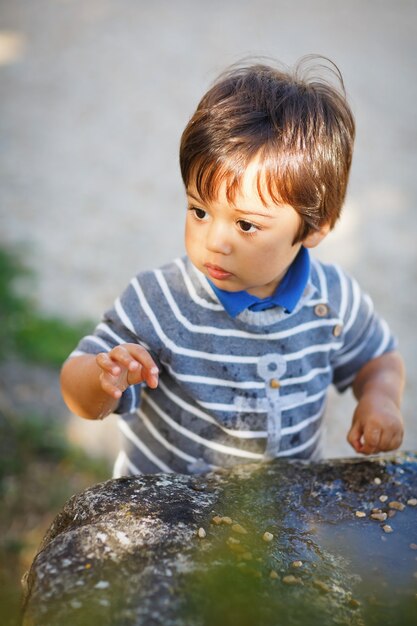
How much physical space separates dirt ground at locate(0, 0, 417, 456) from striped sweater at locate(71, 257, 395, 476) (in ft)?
4.85

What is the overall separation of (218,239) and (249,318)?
0.30 metres

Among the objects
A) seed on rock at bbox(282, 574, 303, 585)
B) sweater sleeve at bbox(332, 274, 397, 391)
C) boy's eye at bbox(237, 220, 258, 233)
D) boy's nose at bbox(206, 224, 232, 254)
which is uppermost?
boy's eye at bbox(237, 220, 258, 233)

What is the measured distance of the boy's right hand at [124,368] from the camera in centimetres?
145

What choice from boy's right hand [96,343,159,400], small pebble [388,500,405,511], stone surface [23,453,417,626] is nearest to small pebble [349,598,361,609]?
stone surface [23,453,417,626]

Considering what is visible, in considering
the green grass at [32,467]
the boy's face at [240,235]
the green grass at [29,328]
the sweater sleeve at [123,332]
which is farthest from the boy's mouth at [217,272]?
the green grass at [29,328]

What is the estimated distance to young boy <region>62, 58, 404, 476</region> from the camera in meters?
1.61

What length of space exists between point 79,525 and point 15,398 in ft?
7.19

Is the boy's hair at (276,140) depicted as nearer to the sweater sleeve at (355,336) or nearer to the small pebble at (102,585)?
the sweater sleeve at (355,336)

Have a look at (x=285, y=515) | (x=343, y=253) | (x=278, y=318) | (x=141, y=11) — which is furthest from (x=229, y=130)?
(x=141, y=11)

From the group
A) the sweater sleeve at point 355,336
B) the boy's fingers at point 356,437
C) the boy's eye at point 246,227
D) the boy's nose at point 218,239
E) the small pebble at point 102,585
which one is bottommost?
the small pebble at point 102,585

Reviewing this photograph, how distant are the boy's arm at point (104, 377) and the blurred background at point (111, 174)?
49 centimetres

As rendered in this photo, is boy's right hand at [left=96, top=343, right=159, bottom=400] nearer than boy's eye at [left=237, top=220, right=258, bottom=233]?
Yes

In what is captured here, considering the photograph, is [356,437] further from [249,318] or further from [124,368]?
[124,368]

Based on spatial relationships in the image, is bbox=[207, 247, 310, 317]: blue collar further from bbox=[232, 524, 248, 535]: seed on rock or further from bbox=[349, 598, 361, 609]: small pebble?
bbox=[349, 598, 361, 609]: small pebble
